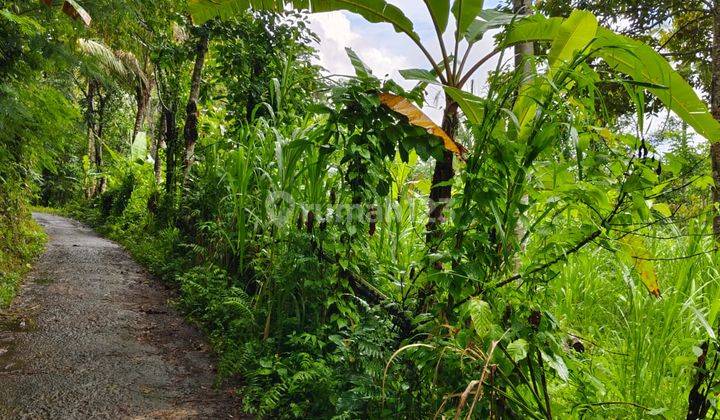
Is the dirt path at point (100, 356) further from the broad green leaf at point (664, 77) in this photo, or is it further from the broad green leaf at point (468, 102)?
the broad green leaf at point (664, 77)

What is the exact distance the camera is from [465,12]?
97.0 inches

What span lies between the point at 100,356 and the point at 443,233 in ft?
8.49

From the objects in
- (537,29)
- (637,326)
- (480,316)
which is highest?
(537,29)

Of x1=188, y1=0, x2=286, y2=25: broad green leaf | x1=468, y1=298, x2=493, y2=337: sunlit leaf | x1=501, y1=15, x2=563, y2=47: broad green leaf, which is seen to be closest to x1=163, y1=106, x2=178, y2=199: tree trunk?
x1=188, y1=0, x2=286, y2=25: broad green leaf

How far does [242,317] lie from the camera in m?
3.29

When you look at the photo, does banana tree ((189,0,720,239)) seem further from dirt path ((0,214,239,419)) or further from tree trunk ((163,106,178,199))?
tree trunk ((163,106,178,199))

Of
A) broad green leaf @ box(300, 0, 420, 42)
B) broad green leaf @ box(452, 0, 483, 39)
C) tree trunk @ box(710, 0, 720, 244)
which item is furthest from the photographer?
tree trunk @ box(710, 0, 720, 244)

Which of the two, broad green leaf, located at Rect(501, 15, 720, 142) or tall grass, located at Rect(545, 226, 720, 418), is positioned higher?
broad green leaf, located at Rect(501, 15, 720, 142)

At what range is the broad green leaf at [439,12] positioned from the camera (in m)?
2.50

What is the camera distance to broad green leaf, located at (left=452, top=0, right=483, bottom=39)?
2439mm

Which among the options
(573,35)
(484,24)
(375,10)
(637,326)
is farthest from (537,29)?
(637,326)

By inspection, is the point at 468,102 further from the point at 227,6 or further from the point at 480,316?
the point at 227,6

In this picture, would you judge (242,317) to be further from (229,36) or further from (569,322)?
(229,36)

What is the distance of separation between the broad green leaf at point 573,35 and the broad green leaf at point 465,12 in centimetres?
46
